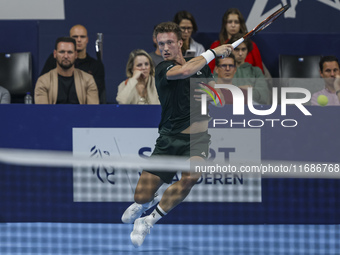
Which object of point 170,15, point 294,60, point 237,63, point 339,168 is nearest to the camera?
point 339,168

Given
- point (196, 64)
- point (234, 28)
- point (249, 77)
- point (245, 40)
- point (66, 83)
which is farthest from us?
point (234, 28)

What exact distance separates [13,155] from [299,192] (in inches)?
134

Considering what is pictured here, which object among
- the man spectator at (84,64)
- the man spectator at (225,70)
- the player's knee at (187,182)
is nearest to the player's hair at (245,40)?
the man spectator at (225,70)

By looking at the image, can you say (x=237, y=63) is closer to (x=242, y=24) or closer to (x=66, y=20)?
(x=242, y=24)

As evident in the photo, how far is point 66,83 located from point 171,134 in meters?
2.12

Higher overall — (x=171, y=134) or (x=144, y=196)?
(x=171, y=134)

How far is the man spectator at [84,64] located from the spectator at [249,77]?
66.0 inches

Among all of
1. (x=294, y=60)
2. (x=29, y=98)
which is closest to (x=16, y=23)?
(x=29, y=98)

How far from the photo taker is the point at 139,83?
835 cm

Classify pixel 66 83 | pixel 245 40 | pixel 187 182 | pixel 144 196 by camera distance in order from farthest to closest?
pixel 245 40
pixel 66 83
pixel 144 196
pixel 187 182

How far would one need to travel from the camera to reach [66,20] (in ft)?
35.1

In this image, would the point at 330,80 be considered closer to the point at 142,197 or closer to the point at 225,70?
the point at 225,70

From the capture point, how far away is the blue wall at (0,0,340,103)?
10.1 meters

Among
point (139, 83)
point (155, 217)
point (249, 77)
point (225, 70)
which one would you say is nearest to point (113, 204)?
point (139, 83)
